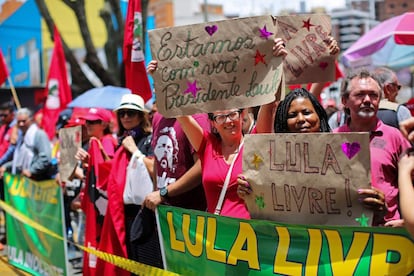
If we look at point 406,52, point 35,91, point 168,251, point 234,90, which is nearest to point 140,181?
point 168,251

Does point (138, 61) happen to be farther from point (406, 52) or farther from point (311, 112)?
point (406, 52)

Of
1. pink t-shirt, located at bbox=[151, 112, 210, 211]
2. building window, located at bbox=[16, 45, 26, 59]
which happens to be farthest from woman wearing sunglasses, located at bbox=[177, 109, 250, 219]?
building window, located at bbox=[16, 45, 26, 59]

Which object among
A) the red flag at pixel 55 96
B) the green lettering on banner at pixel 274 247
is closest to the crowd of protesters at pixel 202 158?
the green lettering on banner at pixel 274 247

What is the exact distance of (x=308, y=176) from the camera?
110 inches

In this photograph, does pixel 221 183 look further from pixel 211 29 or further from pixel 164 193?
pixel 211 29

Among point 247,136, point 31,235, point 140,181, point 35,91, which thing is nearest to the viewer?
point 247,136

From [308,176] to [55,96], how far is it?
6352mm

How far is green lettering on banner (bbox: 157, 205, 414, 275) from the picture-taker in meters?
2.56

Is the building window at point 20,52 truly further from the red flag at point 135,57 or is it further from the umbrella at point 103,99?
the red flag at point 135,57

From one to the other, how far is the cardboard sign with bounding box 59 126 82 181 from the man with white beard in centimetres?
283

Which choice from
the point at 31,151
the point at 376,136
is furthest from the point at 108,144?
the point at 376,136

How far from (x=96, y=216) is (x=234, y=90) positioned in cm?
220

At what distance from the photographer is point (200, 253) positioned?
3414 millimetres

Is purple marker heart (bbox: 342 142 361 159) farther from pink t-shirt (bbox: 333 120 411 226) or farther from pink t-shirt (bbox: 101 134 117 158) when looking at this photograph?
pink t-shirt (bbox: 101 134 117 158)
